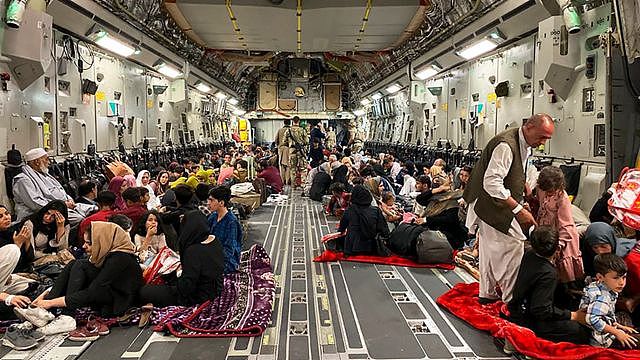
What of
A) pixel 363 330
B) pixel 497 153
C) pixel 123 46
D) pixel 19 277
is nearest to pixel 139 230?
pixel 19 277

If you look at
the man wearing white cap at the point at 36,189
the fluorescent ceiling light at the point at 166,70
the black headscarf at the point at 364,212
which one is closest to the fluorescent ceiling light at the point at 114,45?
the fluorescent ceiling light at the point at 166,70

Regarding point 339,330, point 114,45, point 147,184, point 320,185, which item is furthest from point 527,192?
point 320,185

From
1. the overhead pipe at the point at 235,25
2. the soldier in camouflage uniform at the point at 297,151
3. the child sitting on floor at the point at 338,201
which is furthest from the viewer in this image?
the soldier in camouflage uniform at the point at 297,151

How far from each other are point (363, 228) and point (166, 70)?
27.3ft

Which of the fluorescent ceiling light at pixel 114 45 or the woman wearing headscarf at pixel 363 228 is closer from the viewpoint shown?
the woman wearing headscarf at pixel 363 228

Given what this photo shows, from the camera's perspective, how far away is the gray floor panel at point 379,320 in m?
3.78

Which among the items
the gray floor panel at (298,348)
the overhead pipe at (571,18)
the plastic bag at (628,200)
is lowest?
the gray floor panel at (298,348)

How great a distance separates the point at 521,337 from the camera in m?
3.67

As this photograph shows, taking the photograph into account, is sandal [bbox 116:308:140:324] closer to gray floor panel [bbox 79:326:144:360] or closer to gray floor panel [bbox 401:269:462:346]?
gray floor panel [bbox 79:326:144:360]

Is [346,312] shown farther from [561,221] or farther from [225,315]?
[561,221]

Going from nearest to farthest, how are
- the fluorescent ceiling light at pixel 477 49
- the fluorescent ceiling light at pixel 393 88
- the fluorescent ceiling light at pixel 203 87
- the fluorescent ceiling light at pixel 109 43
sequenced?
the fluorescent ceiling light at pixel 109 43, the fluorescent ceiling light at pixel 477 49, the fluorescent ceiling light at pixel 203 87, the fluorescent ceiling light at pixel 393 88

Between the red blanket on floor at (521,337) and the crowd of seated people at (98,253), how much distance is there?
213 cm

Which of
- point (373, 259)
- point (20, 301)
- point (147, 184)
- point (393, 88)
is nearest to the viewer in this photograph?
point (20, 301)

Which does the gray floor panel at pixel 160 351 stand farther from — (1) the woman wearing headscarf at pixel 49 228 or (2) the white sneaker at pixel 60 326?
(1) the woman wearing headscarf at pixel 49 228
